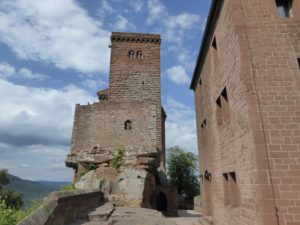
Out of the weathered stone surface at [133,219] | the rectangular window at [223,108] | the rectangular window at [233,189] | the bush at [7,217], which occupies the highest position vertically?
the rectangular window at [223,108]

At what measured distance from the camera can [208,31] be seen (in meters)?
9.49

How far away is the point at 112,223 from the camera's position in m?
6.83

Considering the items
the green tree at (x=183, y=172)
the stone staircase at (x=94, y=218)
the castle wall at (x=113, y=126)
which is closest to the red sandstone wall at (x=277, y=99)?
the stone staircase at (x=94, y=218)

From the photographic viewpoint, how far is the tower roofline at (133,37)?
23.5 meters

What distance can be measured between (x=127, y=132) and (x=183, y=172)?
14013 millimetres

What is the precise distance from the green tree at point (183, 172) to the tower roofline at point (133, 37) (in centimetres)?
1385

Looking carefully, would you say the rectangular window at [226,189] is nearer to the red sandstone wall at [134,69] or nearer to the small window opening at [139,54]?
the red sandstone wall at [134,69]

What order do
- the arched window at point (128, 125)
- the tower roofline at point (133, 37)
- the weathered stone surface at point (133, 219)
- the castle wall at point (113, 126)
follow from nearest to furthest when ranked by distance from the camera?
the weathered stone surface at point (133, 219) < the castle wall at point (113, 126) < the arched window at point (128, 125) < the tower roofline at point (133, 37)

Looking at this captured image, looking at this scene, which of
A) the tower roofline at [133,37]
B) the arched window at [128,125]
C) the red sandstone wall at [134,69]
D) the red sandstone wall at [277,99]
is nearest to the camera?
the red sandstone wall at [277,99]

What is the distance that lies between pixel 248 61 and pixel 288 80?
3.30 feet

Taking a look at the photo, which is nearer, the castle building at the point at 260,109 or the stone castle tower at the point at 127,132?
the castle building at the point at 260,109

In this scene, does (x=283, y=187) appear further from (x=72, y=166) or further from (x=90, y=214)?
(x=72, y=166)

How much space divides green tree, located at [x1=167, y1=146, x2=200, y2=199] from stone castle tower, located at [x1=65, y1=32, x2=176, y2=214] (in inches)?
348

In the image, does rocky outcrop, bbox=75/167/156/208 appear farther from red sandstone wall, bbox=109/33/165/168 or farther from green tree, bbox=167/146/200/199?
green tree, bbox=167/146/200/199
